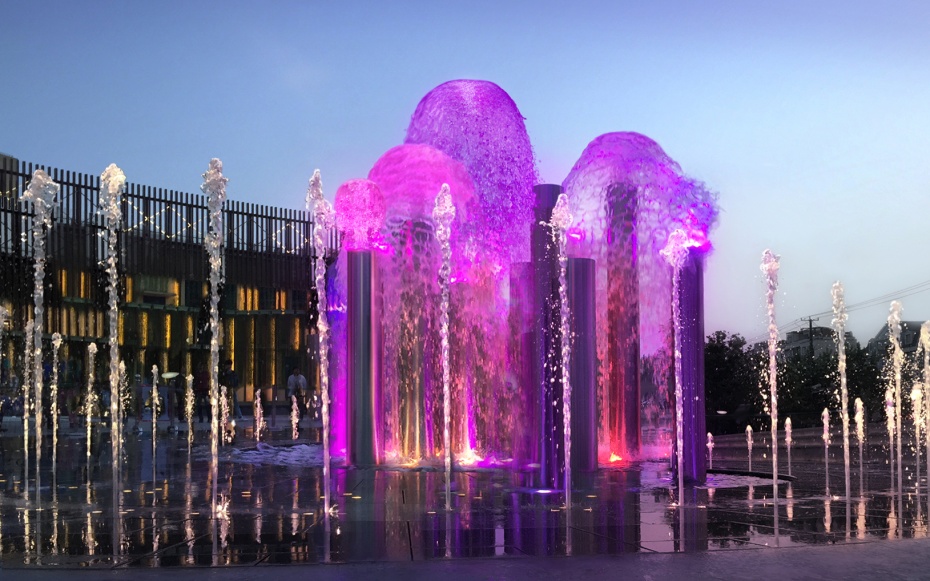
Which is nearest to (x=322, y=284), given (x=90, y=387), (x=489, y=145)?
(x=489, y=145)

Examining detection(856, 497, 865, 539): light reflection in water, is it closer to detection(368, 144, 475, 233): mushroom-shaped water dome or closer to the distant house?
detection(368, 144, 475, 233): mushroom-shaped water dome

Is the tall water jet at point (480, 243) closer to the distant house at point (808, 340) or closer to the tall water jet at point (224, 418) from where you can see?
the tall water jet at point (224, 418)

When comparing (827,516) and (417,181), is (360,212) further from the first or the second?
(827,516)

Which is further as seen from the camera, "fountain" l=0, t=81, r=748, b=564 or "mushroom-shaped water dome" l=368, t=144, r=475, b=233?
"mushroom-shaped water dome" l=368, t=144, r=475, b=233

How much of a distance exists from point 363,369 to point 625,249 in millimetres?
4306

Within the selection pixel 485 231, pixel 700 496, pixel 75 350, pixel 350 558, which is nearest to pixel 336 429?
pixel 485 231

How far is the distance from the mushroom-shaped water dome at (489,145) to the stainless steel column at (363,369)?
227cm

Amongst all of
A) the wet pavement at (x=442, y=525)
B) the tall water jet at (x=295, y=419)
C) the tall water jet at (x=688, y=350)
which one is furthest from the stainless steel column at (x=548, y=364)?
the tall water jet at (x=295, y=419)

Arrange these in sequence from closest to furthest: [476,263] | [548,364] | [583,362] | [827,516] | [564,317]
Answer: [827,516] → [548,364] → [564,317] → [583,362] → [476,263]

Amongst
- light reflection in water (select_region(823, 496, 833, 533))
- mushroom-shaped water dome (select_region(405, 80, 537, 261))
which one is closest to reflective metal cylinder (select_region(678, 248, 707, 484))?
light reflection in water (select_region(823, 496, 833, 533))

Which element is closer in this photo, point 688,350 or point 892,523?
point 892,523

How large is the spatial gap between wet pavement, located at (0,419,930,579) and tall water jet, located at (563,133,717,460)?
2108 mm

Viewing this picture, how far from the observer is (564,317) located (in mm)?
10758

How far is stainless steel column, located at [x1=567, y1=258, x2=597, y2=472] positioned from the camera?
10969mm
